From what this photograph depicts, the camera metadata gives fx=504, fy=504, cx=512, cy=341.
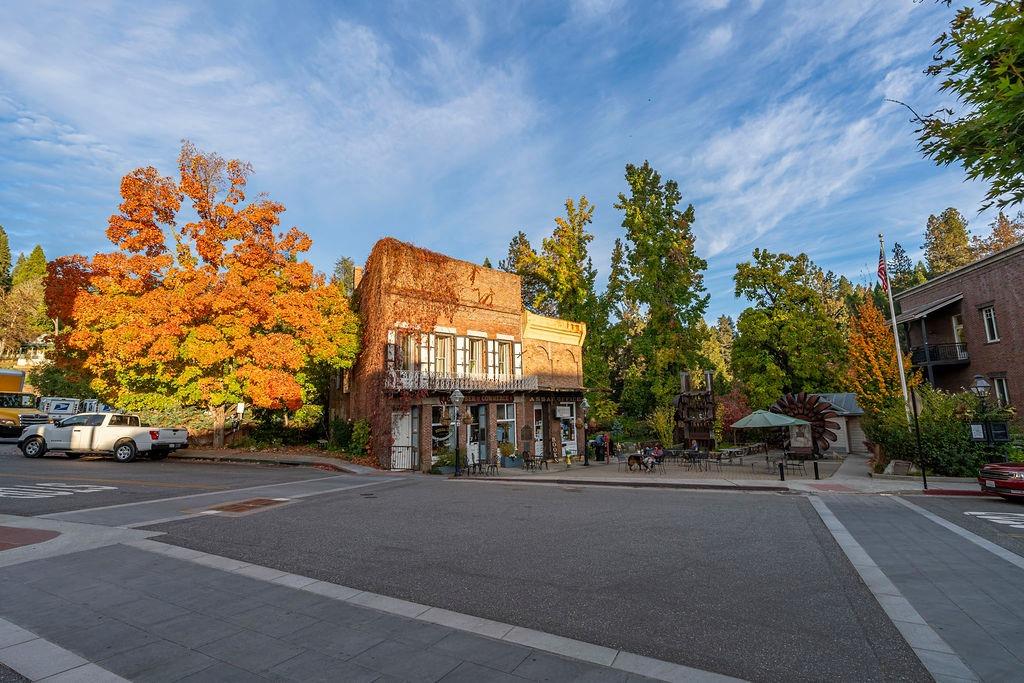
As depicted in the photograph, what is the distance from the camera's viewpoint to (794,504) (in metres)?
13.2

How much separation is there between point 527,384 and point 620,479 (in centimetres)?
964

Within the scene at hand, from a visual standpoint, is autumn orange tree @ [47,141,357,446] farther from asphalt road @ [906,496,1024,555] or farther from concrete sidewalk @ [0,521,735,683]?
asphalt road @ [906,496,1024,555]

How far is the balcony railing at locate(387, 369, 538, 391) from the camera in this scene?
76.4 ft

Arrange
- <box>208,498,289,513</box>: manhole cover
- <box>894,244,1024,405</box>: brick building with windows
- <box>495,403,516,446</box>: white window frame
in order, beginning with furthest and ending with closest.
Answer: <box>495,403,516,446</box>: white window frame, <box>894,244,1024,405</box>: brick building with windows, <box>208,498,289,513</box>: manhole cover

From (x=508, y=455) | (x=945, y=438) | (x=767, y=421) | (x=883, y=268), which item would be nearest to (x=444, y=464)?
(x=508, y=455)

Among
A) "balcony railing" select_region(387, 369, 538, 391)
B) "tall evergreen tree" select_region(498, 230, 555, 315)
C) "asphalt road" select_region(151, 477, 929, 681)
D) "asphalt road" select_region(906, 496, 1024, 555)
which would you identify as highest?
"tall evergreen tree" select_region(498, 230, 555, 315)

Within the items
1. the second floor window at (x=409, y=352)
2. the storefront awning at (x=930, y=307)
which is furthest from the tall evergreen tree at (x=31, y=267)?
the storefront awning at (x=930, y=307)

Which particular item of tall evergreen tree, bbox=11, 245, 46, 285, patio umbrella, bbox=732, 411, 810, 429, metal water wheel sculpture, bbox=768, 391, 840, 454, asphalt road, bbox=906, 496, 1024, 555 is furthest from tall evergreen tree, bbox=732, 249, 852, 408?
tall evergreen tree, bbox=11, 245, 46, 285

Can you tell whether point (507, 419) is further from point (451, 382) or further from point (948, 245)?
point (948, 245)

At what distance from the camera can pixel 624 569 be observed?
710 cm

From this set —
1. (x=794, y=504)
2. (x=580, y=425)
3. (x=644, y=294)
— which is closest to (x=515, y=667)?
(x=794, y=504)

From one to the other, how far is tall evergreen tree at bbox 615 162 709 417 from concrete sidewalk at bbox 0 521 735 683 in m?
34.0

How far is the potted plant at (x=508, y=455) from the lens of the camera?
2542cm

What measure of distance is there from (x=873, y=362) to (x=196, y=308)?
1333 inches
